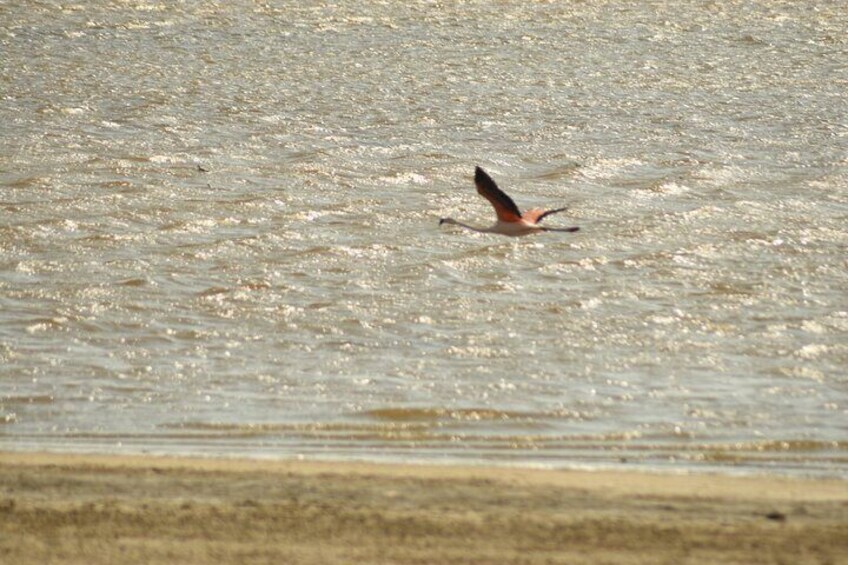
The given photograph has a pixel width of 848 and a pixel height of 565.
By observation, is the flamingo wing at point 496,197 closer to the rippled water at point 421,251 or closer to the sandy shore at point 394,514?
the rippled water at point 421,251

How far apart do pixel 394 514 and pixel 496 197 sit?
2.95 meters

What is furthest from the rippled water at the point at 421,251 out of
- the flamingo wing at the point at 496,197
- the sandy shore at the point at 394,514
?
the flamingo wing at the point at 496,197

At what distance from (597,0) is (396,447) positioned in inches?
578

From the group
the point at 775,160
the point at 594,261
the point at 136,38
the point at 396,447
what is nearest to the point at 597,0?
the point at 136,38

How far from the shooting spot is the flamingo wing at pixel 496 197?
8.20 m

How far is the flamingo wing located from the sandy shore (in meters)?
2.15

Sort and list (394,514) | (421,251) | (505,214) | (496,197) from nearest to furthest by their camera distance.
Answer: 1. (394,514)
2. (496,197)
3. (505,214)
4. (421,251)

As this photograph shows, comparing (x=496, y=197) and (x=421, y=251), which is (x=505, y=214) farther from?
(x=421, y=251)

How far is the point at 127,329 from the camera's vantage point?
8422 mm

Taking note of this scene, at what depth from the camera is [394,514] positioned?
567 centimetres

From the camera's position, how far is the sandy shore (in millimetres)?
5328

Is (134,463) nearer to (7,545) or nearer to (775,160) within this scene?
(7,545)

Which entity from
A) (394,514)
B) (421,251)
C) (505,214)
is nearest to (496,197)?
(505,214)

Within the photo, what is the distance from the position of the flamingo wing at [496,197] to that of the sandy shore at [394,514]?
2146 millimetres
